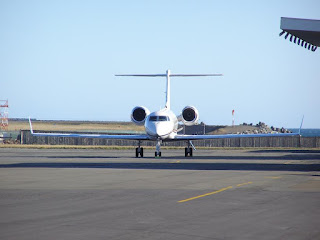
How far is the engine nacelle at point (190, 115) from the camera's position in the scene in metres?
44.8

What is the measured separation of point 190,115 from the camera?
45094 millimetres

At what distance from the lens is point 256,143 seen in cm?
7512

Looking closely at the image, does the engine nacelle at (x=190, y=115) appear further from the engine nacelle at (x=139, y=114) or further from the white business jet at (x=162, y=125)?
the engine nacelle at (x=139, y=114)

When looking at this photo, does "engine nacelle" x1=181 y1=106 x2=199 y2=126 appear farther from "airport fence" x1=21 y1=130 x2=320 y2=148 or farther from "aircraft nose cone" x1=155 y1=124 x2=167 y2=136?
"airport fence" x1=21 y1=130 x2=320 y2=148

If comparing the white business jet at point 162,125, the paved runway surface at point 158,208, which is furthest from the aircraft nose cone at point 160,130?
the paved runway surface at point 158,208

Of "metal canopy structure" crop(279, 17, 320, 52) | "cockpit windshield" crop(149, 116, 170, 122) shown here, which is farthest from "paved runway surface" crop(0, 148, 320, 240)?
"cockpit windshield" crop(149, 116, 170, 122)

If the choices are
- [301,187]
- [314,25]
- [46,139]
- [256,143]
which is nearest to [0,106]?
[46,139]

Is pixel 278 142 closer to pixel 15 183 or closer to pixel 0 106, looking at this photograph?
pixel 0 106

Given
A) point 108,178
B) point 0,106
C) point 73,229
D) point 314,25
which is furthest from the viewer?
point 0,106

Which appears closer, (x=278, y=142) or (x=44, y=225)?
(x=44, y=225)

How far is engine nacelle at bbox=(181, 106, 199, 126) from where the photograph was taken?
44822 millimetres

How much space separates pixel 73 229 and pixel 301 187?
10047 mm

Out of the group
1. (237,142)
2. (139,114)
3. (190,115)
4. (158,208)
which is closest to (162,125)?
(139,114)

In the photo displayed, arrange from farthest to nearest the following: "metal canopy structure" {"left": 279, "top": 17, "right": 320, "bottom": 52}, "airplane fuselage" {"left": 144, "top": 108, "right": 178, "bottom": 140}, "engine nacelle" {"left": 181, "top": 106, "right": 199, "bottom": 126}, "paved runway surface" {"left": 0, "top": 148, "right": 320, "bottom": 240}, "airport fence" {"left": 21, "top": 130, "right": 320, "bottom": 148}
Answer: "airport fence" {"left": 21, "top": 130, "right": 320, "bottom": 148}, "engine nacelle" {"left": 181, "top": 106, "right": 199, "bottom": 126}, "airplane fuselage" {"left": 144, "top": 108, "right": 178, "bottom": 140}, "metal canopy structure" {"left": 279, "top": 17, "right": 320, "bottom": 52}, "paved runway surface" {"left": 0, "top": 148, "right": 320, "bottom": 240}
